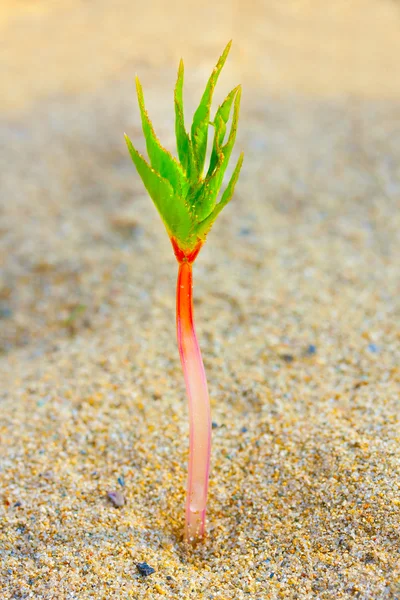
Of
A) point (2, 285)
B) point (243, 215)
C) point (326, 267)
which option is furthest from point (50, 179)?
point (326, 267)

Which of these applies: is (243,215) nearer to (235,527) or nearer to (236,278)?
(236,278)

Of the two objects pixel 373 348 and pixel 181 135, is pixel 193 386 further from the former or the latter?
pixel 373 348

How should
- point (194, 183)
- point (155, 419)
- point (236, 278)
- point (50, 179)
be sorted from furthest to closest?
point (50, 179) < point (236, 278) < point (155, 419) < point (194, 183)

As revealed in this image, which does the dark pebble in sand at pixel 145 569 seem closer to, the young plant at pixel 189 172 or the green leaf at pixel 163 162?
the young plant at pixel 189 172

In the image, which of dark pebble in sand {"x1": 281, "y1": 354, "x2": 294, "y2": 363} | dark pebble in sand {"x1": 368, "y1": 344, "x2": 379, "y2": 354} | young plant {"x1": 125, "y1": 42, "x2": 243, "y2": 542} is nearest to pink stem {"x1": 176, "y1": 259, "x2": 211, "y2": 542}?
young plant {"x1": 125, "y1": 42, "x2": 243, "y2": 542}

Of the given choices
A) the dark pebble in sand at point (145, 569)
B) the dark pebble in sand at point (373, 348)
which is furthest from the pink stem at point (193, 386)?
the dark pebble in sand at point (373, 348)

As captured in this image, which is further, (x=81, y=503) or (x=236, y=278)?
(x=236, y=278)

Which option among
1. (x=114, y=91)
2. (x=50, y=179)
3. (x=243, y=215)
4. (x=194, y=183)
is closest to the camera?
(x=194, y=183)
